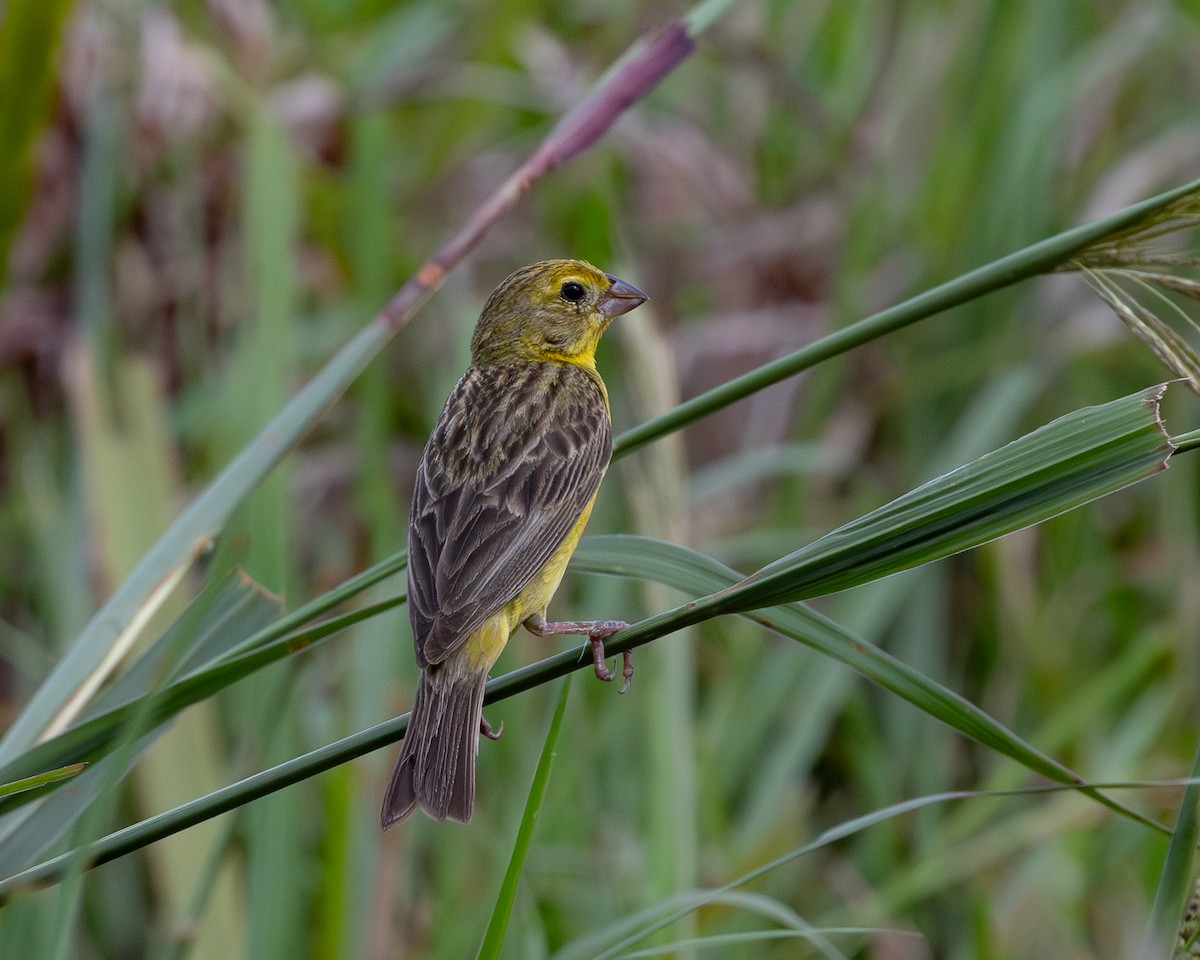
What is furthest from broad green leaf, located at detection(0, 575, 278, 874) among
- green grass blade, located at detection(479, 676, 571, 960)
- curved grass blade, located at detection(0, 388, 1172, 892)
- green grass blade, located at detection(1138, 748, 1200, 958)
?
green grass blade, located at detection(1138, 748, 1200, 958)

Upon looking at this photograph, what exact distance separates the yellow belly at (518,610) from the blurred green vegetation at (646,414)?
10.4 inches

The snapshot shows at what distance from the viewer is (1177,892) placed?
168 cm

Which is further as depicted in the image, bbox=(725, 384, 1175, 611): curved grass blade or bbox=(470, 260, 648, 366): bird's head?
bbox=(470, 260, 648, 366): bird's head

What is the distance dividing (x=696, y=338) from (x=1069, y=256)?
3442mm

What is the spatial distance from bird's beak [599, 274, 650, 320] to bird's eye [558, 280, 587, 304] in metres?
0.04

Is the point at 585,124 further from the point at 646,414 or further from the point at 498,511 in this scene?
the point at 646,414

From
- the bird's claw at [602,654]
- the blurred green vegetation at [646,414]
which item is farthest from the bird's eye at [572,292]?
the bird's claw at [602,654]

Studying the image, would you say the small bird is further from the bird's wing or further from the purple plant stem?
the purple plant stem

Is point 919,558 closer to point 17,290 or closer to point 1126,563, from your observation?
point 1126,563

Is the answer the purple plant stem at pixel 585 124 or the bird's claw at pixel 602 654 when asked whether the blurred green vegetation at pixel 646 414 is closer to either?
the bird's claw at pixel 602 654

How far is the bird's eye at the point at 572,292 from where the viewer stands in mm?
3160

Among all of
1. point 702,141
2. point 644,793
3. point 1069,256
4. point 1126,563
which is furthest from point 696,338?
point 1069,256

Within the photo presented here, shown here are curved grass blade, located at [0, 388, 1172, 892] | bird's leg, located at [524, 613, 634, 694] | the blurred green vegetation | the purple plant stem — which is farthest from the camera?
the blurred green vegetation

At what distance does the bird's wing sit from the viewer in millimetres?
2289
